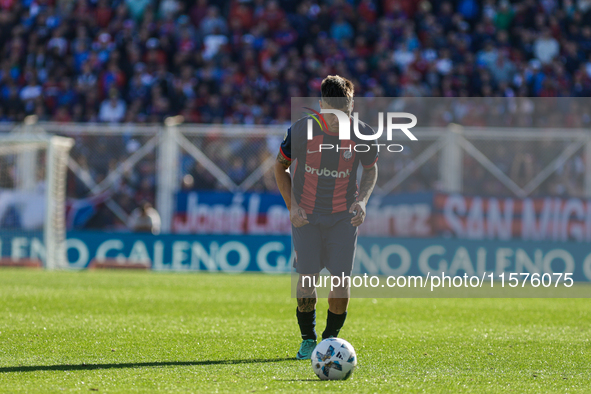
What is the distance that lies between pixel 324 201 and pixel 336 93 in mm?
823

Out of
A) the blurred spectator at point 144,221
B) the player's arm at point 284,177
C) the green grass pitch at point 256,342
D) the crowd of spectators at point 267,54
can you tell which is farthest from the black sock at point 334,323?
the crowd of spectators at point 267,54

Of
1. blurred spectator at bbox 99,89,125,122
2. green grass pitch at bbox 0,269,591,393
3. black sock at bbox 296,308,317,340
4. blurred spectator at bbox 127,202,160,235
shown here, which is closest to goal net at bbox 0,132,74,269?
blurred spectator at bbox 127,202,160,235

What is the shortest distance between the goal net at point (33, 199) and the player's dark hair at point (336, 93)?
34.0 feet

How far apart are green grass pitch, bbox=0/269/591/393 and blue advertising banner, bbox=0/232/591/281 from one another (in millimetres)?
2874

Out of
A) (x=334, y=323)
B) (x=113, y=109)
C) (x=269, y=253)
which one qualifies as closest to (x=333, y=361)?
(x=334, y=323)

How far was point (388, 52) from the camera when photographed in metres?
18.4

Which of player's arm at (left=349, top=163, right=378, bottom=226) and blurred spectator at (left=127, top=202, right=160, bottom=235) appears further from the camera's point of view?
blurred spectator at (left=127, top=202, right=160, bottom=235)

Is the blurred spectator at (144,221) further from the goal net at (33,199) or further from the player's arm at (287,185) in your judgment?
the player's arm at (287,185)

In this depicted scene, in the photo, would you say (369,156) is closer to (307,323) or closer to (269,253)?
(307,323)

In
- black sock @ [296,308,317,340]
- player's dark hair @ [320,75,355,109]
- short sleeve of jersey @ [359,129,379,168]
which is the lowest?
A: black sock @ [296,308,317,340]

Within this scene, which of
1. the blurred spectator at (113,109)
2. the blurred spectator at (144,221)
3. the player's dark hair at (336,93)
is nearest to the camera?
the player's dark hair at (336,93)

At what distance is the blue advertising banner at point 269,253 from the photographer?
1350 cm

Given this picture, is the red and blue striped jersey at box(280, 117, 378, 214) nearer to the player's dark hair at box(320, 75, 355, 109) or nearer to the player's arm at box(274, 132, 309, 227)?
the player's arm at box(274, 132, 309, 227)

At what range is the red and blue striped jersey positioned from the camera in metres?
5.93
